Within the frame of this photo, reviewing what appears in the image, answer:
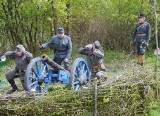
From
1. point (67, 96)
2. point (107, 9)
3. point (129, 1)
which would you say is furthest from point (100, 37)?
point (67, 96)

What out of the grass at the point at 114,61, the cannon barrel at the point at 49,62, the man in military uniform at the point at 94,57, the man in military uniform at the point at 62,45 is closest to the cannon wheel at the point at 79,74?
the man in military uniform at the point at 94,57

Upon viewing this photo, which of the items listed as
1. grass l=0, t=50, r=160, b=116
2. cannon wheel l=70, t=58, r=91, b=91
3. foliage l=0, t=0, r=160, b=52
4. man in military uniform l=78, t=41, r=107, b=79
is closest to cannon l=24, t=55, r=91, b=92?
cannon wheel l=70, t=58, r=91, b=91

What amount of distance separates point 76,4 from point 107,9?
1.65 meters

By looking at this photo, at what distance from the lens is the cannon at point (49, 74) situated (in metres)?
7.68

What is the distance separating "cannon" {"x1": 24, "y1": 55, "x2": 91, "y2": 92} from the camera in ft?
25.2

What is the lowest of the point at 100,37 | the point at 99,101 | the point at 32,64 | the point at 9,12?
the point at 99,101

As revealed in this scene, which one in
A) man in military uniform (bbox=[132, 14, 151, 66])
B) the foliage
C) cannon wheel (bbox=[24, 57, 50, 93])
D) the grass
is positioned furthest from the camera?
the foliage

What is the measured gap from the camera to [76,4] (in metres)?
18.7

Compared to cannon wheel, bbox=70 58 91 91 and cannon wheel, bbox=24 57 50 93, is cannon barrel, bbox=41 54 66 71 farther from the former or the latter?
cannon wheel, bbox=70 58 91 91

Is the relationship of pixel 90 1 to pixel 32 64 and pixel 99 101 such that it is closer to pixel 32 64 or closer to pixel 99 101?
pixel 32 64

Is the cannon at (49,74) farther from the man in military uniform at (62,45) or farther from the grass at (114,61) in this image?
the grass at (114,61)

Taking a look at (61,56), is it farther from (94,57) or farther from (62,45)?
(94,57)

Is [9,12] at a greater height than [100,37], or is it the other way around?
[9,12]

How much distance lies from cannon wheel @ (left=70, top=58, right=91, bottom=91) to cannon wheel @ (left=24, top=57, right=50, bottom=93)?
0.63 m
